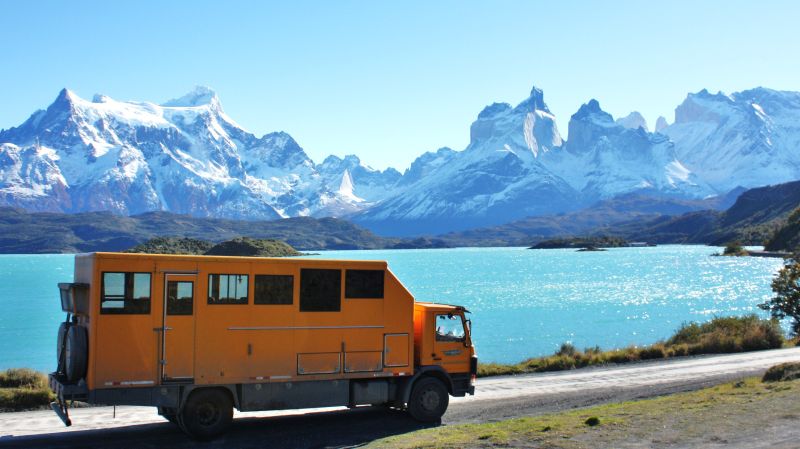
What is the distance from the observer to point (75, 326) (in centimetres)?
1678

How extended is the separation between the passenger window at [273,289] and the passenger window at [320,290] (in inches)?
12.5

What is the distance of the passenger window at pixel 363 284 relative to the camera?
1914 cm

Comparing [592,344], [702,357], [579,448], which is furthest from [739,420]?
[592,344]

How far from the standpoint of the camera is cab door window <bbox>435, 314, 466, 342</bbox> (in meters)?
20.5

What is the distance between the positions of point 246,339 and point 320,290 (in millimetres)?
2093

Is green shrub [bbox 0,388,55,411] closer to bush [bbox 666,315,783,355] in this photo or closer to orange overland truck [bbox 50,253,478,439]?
orange overland truck [bbox 50,253,478,439]

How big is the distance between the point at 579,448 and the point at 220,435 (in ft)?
26.0

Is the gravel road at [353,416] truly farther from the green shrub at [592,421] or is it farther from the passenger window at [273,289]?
the green shrub at [592,421]

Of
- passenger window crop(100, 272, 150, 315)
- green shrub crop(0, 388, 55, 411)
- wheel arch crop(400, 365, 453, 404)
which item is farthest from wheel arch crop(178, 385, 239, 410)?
green shrub crop(0, 388, 55, 411)

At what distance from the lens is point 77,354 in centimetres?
1642

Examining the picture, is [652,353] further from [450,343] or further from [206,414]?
[206,414]

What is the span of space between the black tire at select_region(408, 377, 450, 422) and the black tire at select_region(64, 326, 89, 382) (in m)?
7.70

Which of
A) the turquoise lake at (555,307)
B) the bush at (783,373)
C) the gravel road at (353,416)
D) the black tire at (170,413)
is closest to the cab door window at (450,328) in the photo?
the gravel road at (353,416)

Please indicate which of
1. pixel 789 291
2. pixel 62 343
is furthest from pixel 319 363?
pixel 789 291
